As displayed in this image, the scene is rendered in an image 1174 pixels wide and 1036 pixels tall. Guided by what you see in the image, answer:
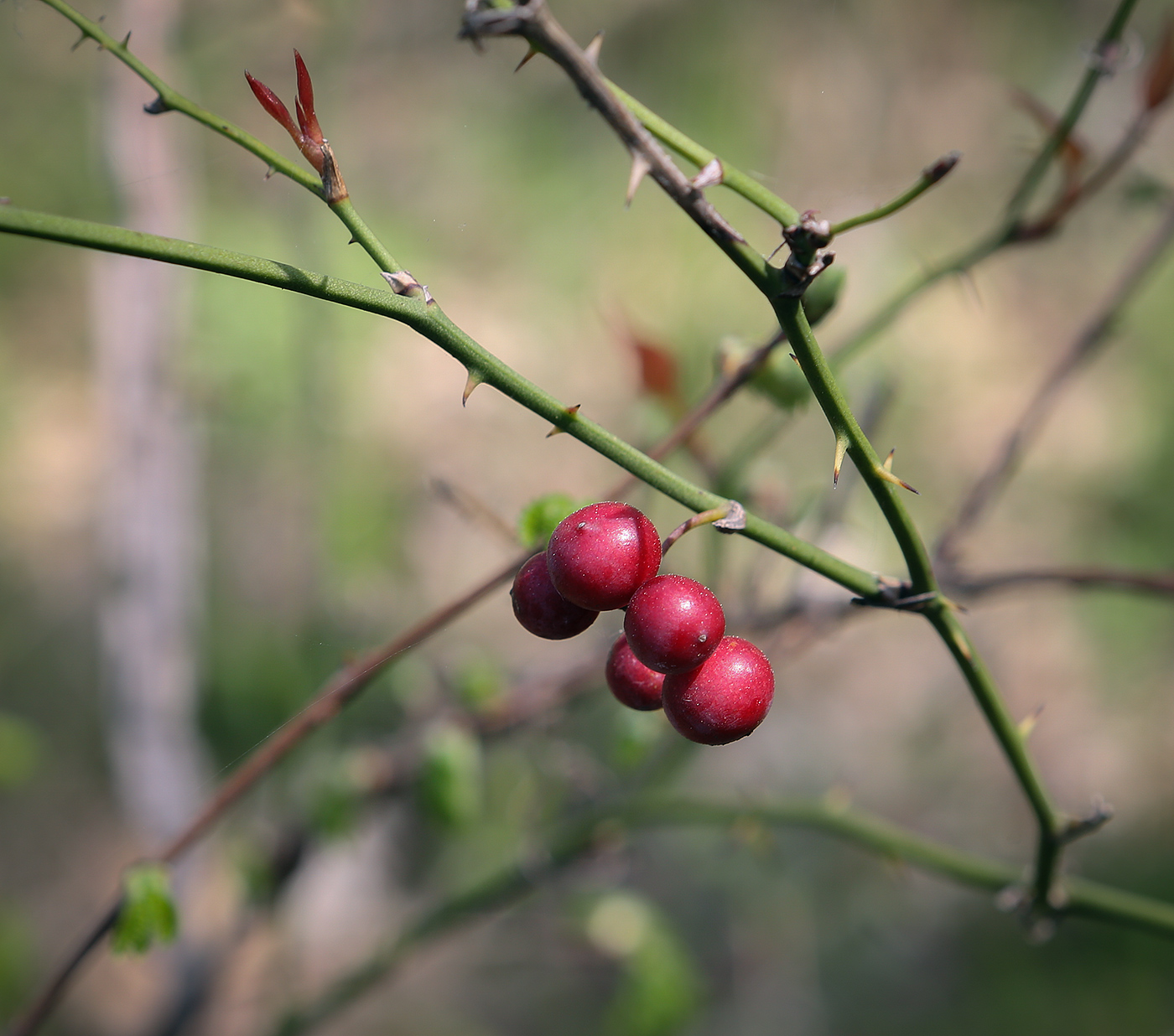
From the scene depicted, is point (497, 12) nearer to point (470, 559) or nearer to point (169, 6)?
point (169, 6)

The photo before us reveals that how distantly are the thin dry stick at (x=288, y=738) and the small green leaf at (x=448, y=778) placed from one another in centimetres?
26

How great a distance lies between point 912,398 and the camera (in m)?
3.57

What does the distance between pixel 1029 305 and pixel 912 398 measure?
0.81 meters

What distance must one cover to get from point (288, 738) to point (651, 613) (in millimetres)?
505

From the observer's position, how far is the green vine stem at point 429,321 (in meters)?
0.43

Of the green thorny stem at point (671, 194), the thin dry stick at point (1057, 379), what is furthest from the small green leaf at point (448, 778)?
the green thorny stem at point (671, 194)

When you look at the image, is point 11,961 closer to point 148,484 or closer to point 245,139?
point 148,484

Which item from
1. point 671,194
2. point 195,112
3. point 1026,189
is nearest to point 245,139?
point 195,112

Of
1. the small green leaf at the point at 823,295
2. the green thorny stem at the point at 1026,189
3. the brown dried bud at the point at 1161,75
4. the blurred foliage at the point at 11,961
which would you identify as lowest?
the blurred foliage at the point at 11,961

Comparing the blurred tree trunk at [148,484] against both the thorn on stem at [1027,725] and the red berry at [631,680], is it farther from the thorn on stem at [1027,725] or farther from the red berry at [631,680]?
the thorn on stem at [1027,725]

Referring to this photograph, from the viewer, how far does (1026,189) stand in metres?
0.95

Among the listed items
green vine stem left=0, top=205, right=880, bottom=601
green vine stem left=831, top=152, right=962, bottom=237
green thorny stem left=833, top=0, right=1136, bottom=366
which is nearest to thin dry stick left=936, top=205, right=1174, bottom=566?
green thorny stem left=833, top=0, right=1136, bottom=366

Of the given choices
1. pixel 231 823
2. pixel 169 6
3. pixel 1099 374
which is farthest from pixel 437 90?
pixel 1099 374

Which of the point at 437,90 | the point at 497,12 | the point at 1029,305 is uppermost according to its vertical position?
the point at 1029,305
